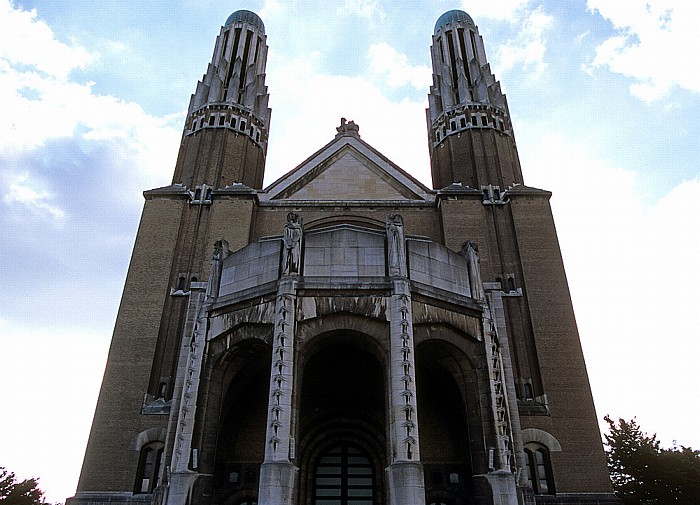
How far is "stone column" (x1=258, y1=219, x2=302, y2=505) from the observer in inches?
522

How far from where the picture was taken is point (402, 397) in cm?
1434

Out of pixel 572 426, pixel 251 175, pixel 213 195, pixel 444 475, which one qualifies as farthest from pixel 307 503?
pixel 251 175

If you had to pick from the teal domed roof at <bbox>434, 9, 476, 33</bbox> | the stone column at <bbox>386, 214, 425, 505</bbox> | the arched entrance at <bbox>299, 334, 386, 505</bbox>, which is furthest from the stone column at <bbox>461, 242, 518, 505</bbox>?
the teal domed roof at <bbox>434, 9, 476, 33</bbox>

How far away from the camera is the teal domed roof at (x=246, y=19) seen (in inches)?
1499

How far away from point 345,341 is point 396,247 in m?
3.16

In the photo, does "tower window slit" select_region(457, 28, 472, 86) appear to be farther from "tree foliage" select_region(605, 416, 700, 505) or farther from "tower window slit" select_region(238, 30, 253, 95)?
"tree foliage" select_region(605, 416, 700, 505)

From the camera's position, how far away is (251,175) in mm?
30641

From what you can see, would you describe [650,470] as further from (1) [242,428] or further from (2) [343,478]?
(1) [242,428]

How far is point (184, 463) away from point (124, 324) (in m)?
9.73

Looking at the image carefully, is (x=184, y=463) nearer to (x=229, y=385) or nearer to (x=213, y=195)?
(x=229, y=385)

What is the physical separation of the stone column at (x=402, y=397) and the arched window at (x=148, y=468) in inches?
397

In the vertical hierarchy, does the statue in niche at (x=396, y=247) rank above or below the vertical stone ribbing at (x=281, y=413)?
above

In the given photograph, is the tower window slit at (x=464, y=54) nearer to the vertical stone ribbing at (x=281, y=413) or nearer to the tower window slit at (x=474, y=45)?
the tower window slit at (x=474, y=45)

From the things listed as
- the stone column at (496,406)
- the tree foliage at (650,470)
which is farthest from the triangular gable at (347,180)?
the tree foliage at (650,470)
